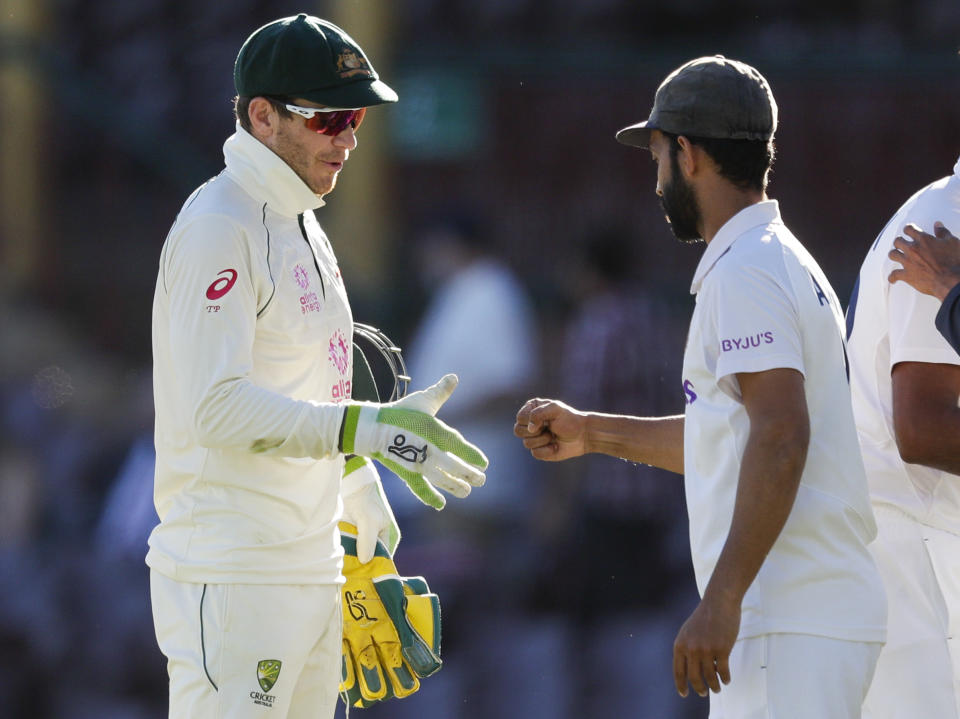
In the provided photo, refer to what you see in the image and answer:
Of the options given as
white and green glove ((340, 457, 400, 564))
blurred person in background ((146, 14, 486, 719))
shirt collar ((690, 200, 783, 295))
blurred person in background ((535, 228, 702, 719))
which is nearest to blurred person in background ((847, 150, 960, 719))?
shirt collar ((690, 200, 783, 295))

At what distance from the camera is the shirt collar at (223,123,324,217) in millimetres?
3467

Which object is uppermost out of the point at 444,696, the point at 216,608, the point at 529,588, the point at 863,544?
the point at 863,544

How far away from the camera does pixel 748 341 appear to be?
3043 mm

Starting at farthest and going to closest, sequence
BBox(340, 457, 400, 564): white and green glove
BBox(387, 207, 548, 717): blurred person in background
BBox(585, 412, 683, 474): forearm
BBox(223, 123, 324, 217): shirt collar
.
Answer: BBox(387, 207, 548, 717): blurred person in background, BBox(340, 457, 400, 564): white and green glove, BBox(585, 412, 683, 474): forearm, BBox(223, 123, 324, 217): shirt collar

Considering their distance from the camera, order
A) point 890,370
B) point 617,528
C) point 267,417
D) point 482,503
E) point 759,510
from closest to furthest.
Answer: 1. point 759,510
2. point 267,417
3. point 890,370
4. point 617,528
5. point 482,503

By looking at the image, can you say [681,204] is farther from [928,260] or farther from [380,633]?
[380,633]

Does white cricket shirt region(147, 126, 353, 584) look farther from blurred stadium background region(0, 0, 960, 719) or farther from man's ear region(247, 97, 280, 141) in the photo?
blurred stadium background region(0, 0, 960, 719)

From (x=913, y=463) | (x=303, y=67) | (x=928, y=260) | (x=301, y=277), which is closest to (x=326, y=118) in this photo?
(x=303, y=67)

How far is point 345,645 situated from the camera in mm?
3781

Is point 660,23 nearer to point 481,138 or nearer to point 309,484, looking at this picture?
point 481,138

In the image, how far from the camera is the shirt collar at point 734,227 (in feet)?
Result: 10.5

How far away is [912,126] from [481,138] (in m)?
2.37

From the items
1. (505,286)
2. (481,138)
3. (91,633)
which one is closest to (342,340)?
(505,286)

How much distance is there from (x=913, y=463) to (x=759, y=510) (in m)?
0.62
